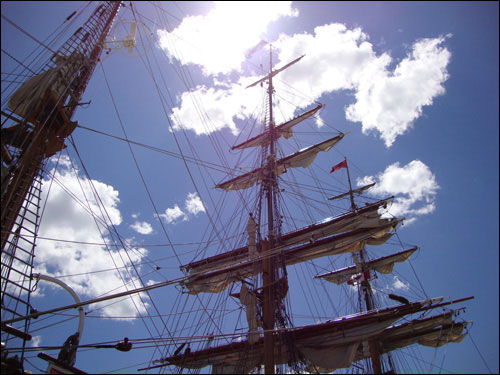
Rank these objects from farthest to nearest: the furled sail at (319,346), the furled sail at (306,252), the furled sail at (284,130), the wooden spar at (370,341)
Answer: the furled sail at (284,130) → the wooden spar at (370,341) → the furled sail at (306,252) → the furled sail at (319,346)

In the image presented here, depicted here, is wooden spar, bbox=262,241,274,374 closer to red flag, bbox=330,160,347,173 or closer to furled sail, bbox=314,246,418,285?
red flag, bbox=330,160,347,173

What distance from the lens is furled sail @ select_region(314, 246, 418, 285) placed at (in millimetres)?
26087

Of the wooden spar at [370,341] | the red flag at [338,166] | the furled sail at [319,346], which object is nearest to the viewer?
the furled sail at [319,346]

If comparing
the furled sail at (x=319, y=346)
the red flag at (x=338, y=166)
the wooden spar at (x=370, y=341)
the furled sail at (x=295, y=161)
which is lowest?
the furled sail at (x=319, y=346)

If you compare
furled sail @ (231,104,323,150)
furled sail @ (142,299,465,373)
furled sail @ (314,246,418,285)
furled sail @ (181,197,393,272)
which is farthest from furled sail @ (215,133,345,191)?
furled sail @ (314,246,418,285)

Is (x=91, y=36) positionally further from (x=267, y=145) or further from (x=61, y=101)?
(x=267, y=145)

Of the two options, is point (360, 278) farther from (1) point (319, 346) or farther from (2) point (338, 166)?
(1) point (319, 346)

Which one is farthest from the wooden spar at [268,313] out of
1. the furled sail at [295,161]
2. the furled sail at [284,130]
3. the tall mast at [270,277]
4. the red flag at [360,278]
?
the red flag at [360,278]

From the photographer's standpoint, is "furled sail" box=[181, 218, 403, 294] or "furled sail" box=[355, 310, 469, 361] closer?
"furled sail" box=[181, 218, 403, 294]

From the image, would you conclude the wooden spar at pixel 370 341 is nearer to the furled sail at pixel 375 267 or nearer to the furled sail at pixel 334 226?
the furled sail at pixel 375 267

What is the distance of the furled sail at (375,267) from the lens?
A: 2609cm

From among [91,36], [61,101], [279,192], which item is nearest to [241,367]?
[279,192]

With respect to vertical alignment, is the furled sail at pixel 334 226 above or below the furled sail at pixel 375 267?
below

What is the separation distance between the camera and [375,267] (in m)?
27.0
